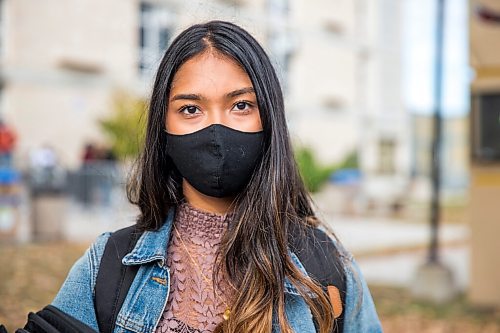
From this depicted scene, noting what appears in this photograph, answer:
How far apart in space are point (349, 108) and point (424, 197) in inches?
183

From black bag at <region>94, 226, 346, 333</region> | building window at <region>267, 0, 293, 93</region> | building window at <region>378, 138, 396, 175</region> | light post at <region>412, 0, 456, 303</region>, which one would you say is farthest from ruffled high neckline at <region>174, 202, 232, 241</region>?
building window at <region>378, 138, 396, 175</region>

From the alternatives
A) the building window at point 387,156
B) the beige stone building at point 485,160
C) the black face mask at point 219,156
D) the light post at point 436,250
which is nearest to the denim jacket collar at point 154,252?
the black face mask at point 219,156

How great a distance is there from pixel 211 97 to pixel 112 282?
1.52 feet

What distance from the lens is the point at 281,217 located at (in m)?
1.67

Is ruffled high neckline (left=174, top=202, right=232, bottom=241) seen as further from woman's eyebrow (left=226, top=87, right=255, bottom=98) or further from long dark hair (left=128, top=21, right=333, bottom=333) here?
woman's eyebrow (left=226, top=87, right=255, bottom=98)

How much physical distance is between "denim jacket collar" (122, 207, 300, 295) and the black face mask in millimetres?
140

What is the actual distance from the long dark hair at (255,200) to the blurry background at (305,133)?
163 mm

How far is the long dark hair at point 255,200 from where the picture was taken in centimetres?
159

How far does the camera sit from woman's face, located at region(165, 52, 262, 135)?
1.60 m

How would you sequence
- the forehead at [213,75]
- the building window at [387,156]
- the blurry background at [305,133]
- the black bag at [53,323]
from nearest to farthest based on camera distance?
1. the black bag at [53,323]
2. the forehead at [213,75]
3. the blurry background at [305,133]
4. the building window at [387,156]

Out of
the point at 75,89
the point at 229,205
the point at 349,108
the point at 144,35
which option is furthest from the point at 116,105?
the point at 229,205

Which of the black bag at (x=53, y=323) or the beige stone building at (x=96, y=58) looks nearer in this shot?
the black bag at (x=53, y=323)

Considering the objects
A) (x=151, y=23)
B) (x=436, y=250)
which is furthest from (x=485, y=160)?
(x=151, y=23)

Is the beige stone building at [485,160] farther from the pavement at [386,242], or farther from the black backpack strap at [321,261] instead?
the black backpack strap at [321,261]
